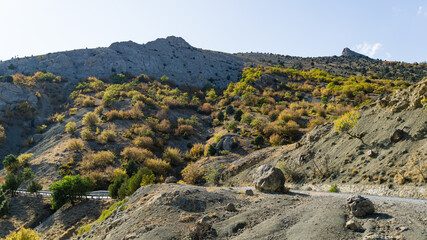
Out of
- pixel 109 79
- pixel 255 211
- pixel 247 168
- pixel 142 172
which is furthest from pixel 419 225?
pixel 109 79

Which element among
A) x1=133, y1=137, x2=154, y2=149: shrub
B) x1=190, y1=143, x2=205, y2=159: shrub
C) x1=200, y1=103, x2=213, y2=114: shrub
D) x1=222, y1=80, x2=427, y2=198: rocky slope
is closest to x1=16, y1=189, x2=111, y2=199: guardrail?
x1=133, y1=137, x2=154, y2=149: shrub

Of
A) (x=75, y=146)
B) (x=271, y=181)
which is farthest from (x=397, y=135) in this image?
(x=75, y=146)

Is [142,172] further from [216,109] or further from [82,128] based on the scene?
[216,109]

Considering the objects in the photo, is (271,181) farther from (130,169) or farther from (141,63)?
(141,63)

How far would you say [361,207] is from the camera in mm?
9555

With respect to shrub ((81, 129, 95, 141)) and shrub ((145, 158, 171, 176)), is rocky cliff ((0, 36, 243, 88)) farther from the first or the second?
shrub ((145, 158, 171, 176))

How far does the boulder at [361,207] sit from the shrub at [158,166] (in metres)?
27.0

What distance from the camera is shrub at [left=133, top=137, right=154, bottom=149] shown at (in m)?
39.9

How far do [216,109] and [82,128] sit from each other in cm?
3046

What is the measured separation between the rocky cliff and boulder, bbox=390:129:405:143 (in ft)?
213

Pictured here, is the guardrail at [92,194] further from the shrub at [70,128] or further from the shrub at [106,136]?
the shrub at [70,128]

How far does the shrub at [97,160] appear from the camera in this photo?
32906 millimetres

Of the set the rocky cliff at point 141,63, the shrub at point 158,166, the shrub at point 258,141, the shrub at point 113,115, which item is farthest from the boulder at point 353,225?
the rocky cliff at point 141,63

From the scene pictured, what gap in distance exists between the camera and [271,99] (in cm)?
5731
